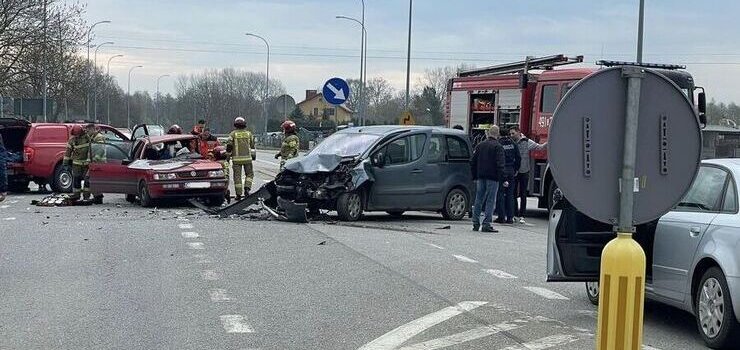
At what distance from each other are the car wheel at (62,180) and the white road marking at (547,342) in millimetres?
19421

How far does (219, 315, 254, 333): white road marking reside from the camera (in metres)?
8.02

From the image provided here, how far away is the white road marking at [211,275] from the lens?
10742 mm

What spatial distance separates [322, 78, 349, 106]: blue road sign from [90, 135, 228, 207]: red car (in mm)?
4777

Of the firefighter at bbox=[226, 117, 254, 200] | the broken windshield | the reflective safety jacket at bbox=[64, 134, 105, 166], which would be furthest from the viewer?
the firefighter at bbox=[226, 117, 254, 200]

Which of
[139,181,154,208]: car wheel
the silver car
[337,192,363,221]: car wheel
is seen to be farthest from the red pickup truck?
the silver car

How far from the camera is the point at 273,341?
7625 mm

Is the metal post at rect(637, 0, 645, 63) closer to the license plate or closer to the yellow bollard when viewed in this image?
the license plate

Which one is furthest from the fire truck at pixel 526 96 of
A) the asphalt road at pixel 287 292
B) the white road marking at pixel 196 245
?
the white road marking at pixel 196 245

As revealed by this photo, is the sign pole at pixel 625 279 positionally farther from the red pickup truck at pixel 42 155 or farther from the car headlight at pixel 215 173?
the red pickup truck at pixel 42 155

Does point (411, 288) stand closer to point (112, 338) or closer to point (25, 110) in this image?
point (112, 338)

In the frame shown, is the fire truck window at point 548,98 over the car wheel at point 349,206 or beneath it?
over

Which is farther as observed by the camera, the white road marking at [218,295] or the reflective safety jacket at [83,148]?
the reflective safety jacket at [83,148]

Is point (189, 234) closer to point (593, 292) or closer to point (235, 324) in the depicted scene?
point (235, 324)

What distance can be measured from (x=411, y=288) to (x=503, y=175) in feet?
24.2
